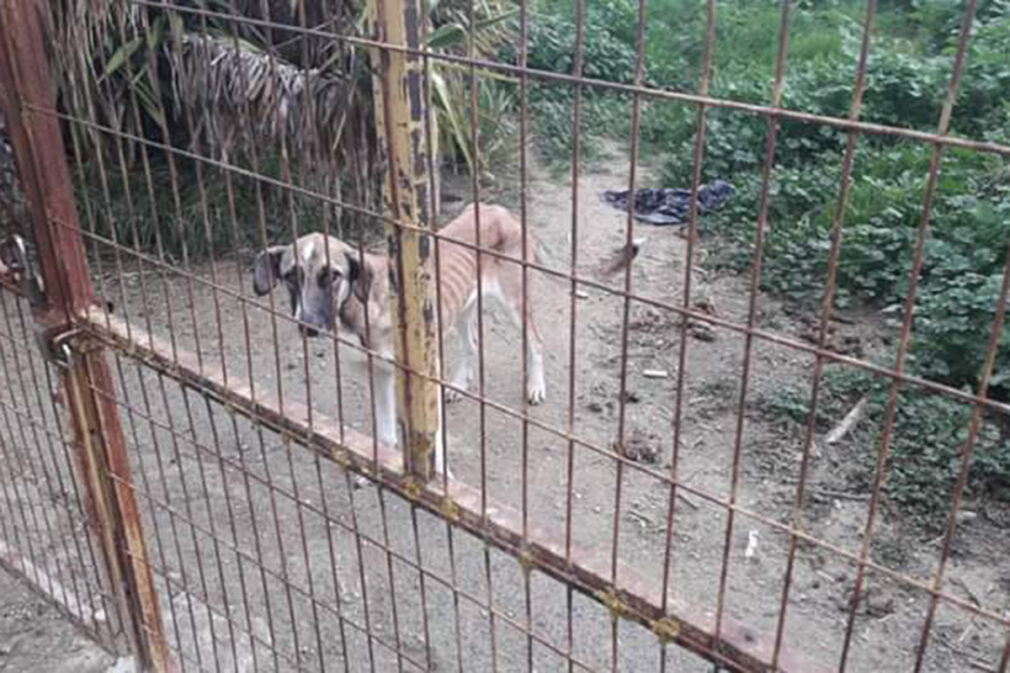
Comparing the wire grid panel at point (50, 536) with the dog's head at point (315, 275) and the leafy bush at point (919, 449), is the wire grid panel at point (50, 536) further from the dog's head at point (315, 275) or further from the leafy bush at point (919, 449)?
the leafy bush at point (919, 449)

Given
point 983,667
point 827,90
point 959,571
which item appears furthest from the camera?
point 827,90

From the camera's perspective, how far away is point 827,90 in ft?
25.4

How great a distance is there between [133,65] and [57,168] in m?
4.10

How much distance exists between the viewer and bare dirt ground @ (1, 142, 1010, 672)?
3.30m

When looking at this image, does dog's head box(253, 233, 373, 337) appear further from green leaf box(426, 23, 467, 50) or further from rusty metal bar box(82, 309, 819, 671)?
green leaf box(426, 23, 467, 50)

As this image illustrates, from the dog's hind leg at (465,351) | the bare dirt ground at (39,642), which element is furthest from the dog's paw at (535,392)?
the bare dirt ground at (39,642)

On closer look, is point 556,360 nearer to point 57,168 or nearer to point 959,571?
point 959,571

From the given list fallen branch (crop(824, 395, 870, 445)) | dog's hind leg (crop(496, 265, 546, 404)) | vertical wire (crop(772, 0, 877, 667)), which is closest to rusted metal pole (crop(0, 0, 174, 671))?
vertical wire (crop(772, 0, 877, 667))

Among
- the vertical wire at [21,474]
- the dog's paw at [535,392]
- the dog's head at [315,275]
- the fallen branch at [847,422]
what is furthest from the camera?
the dog's paw at [535,392]

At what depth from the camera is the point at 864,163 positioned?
709 centimetres

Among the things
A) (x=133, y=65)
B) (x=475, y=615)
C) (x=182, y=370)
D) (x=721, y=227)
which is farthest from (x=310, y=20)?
(x=182, y=370)

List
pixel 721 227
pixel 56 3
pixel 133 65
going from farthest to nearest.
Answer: pixel 721 227 < pixel 133 65 < pixel 56 3

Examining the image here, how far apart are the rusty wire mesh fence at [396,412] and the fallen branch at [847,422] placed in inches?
2.7

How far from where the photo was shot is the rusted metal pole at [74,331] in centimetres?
236
